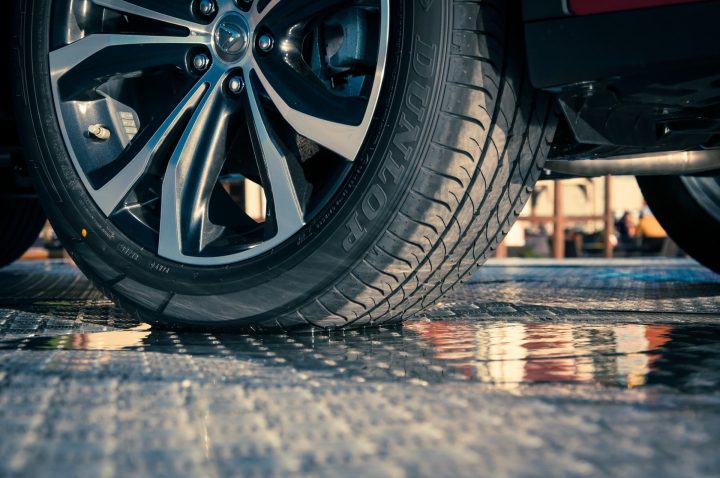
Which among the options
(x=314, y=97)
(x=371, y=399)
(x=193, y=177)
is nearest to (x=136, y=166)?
(x=193, y=177)

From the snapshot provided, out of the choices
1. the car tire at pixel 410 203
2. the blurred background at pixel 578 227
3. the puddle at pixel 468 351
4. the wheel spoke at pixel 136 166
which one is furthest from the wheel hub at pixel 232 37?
the blurred background at pixel 578 227

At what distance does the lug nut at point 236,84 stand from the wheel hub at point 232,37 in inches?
1.9

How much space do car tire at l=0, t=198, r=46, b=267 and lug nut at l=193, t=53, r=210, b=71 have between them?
8.56 feet

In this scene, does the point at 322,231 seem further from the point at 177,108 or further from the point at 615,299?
the point at 615,299

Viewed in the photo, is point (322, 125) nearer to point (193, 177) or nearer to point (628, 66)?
point (193, 177)

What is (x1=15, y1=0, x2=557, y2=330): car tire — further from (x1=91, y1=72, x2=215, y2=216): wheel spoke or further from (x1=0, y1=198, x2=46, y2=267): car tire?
(x1=0, y1=198, x2=46, y2=267): car tire

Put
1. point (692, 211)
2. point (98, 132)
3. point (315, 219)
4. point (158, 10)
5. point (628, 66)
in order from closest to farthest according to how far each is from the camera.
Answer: point (628, 66)
point (315, 219)
point (158, 10)
point (98, 132)
point (692, 211)

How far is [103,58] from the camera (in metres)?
2.55

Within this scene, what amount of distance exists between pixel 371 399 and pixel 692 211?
9.34ft

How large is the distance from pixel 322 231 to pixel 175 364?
490 millimetres

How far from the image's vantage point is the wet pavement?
120cm

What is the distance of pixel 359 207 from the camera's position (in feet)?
7.13

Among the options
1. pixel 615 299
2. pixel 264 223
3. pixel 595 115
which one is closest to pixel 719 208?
pixel 615 299

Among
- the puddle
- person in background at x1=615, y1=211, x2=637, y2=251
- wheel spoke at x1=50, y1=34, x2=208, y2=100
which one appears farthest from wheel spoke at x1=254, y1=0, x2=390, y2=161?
person in background at x1=615, y1=211, x2=637, y2=251
